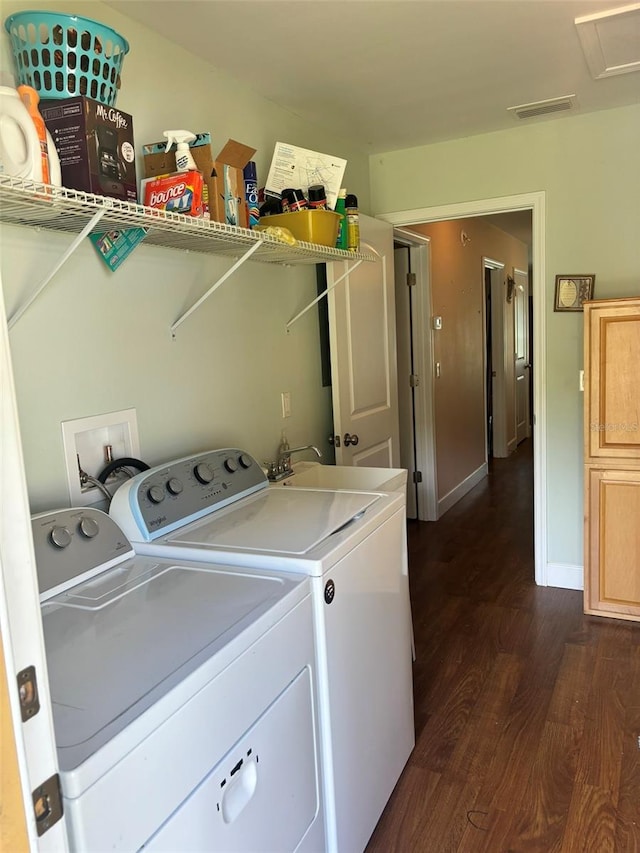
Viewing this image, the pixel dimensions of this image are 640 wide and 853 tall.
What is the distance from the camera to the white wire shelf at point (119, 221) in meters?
1.28

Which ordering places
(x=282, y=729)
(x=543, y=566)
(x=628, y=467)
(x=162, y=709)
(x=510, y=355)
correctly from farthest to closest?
(x=510, y=355)
(x=543, y=566)
(x=628, y=467)
(x=282, y=729)
(x=162, y=709)

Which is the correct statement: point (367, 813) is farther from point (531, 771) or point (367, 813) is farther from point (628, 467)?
point (628, 467)

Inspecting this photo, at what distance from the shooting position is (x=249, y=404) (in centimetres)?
247

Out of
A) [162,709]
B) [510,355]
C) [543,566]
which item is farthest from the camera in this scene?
[510,355]

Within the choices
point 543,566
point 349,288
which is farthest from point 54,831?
point 543,566

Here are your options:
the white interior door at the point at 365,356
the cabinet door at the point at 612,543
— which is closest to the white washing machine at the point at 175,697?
the white interior door at the point at 365,356

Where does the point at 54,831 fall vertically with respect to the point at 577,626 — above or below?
above

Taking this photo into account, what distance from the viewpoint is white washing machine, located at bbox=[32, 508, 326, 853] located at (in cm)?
89

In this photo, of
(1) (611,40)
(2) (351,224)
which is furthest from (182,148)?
(1) (611,40)

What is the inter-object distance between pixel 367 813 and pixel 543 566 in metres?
2.03

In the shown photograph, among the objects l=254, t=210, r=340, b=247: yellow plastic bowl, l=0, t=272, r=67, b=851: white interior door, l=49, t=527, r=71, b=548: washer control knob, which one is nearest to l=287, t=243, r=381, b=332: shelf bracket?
l=254, t=210, r=340, b=247: yellow plastic bowl

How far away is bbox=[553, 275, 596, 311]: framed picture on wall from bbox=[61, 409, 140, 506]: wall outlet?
7.46ft

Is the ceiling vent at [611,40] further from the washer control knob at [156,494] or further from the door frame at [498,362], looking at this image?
the door frame at [498,362]

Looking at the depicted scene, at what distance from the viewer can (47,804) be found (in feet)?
2.29
